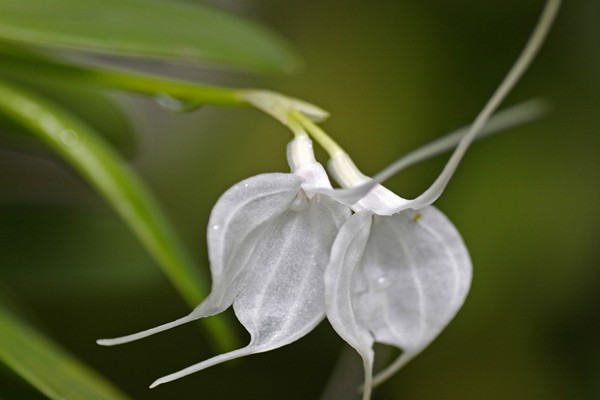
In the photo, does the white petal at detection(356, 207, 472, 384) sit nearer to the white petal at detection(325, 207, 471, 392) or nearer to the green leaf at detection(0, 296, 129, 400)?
the white petal at detection(325, 207, 471, 392)

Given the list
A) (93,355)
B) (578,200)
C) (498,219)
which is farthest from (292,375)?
(578,200)

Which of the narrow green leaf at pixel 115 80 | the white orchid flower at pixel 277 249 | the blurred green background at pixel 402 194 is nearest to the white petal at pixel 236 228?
the white orchid flower at pixel 277 249

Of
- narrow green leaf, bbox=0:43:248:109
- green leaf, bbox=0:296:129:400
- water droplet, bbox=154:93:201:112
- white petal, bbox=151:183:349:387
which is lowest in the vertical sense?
green leaf, bbox=0:296:129:400

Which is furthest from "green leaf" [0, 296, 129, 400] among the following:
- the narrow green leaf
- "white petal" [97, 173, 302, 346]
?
the narrow green leaf

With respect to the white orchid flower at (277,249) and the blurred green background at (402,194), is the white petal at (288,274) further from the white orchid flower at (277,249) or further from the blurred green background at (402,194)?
the blurred green background at (402,194)

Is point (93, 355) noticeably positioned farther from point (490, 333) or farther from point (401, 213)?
point (401, 213)

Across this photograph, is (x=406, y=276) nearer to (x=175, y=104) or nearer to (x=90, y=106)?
(x=175, y=104)

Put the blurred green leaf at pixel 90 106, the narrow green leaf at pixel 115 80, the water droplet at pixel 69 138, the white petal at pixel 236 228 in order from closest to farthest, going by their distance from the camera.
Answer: the white petal at pixel 236 228 → the narrow green leaf at pixel 115 80 → the water droplet at pixel 69 138 → the blurred green leaf at pixel 90 106
